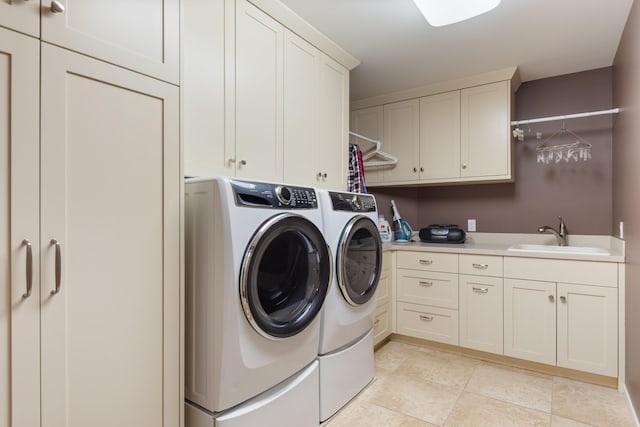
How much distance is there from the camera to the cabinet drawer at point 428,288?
271 centimetres

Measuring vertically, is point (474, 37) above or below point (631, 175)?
above

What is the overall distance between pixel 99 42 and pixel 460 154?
8.87ft

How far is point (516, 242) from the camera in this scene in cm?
308

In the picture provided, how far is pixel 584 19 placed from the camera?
6.77ft

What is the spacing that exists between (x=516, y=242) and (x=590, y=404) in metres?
1.38

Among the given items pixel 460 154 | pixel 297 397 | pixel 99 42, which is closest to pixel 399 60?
pixel 460 154

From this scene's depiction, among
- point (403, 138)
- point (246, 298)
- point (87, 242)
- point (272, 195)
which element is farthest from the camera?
point (403, 138)

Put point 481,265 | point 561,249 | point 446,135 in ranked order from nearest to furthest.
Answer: point 481,265 → point 561,249 → point 446,135

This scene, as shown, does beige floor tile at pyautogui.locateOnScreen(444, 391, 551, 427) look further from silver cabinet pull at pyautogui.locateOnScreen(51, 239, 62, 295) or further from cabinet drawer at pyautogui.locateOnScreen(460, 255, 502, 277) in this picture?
silver cabinet pull at pyautogui.locateOnScreen(51, 239, 62, 295)

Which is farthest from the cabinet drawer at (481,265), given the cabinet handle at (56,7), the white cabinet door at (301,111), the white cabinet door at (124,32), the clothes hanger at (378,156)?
the cabinet handle at (56,7)

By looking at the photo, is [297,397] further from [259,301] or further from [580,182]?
[580,182]

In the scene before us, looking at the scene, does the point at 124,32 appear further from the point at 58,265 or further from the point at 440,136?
the point at 440,136

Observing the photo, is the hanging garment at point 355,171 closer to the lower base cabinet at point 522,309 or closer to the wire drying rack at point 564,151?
the lower base cabinet at point 522,309

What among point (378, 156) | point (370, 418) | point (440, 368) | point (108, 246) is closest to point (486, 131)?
point (378, 156)
